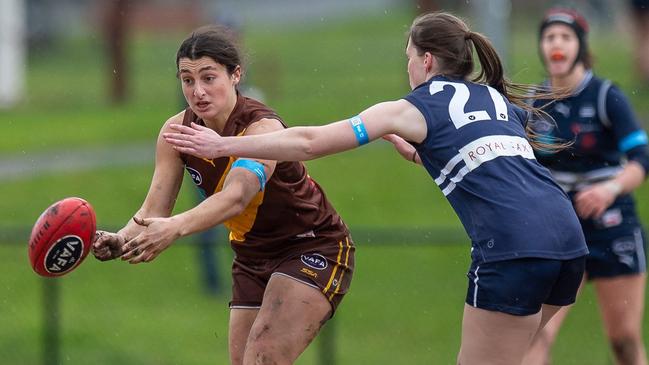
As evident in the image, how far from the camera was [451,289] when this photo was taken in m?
12.1

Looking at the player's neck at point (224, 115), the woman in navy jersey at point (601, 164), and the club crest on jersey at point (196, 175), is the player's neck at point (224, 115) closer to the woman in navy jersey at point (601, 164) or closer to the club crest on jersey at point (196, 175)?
the club crest on jersey at point (196, 175)

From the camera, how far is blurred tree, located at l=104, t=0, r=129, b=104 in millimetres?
18031

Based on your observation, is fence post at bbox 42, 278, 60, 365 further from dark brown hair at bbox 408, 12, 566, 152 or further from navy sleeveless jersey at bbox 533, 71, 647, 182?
dark brown hair at bbox 408, 12, 566, 152

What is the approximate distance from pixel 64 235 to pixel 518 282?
205 cm

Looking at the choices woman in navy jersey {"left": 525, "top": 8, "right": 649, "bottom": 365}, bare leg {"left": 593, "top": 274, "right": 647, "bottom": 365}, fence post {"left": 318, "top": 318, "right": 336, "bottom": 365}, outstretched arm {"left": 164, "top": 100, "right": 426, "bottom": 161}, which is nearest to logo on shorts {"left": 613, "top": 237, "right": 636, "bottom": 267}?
woman in navy jersey {"left": 525, "top": 8, "right": 649, "bottom": 365}

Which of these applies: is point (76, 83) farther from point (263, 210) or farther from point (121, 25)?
point (263, 210)

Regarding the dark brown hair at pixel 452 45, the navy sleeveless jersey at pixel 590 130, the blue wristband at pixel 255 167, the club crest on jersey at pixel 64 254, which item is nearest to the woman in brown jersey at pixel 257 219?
the blue wristband at pixel 255 167

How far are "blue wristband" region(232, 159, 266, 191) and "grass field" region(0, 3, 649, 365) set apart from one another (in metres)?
0.86

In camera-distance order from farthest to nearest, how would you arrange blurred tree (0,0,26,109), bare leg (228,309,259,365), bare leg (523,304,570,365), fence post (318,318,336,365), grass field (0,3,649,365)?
blurred tree (0,0,26,109) → grass field (0,3,649,365) → fence post (318,318,336,365) → bare leg (523,304,570,365) → bare leg (228,309,259,365)

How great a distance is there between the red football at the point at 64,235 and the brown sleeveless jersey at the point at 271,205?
2.07ft

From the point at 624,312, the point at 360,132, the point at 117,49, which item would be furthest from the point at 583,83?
the point at 117,49

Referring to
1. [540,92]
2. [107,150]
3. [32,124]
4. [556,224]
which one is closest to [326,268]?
[556,224]

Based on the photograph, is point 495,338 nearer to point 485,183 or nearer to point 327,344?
point 485,183

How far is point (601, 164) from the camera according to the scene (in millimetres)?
7668
